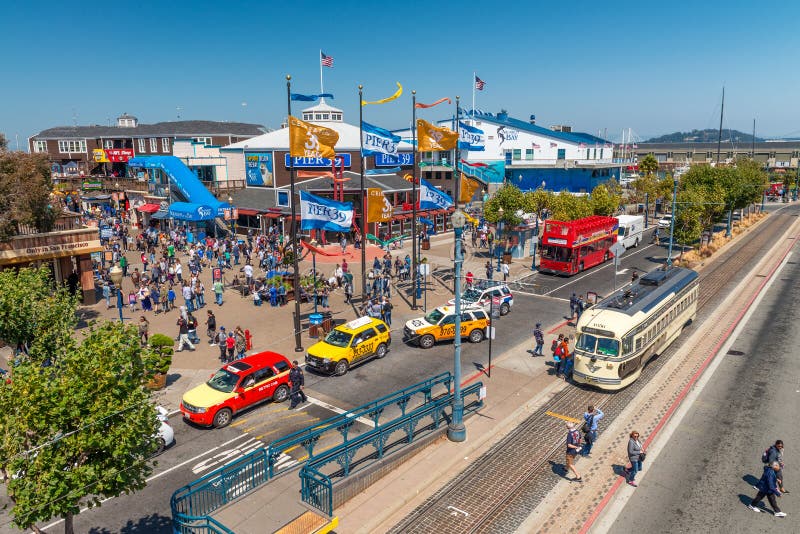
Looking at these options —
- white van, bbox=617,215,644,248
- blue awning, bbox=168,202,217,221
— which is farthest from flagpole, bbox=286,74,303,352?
white van, bbox=617,215,644,248

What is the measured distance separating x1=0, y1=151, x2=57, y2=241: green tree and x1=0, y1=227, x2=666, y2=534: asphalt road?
1586 centimetres

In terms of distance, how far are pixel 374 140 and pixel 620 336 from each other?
14921 millimetres

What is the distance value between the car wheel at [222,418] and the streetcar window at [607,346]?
1381cm

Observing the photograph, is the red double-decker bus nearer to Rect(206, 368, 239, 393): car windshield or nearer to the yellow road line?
the yellow road line

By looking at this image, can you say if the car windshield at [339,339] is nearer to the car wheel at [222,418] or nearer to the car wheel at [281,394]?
the car wheel at [281,394]

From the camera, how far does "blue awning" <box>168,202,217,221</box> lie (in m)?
52.5

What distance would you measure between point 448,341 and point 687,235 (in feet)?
95.9

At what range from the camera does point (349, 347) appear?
2348cm

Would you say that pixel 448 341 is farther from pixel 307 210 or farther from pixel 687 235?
pixel 687 235

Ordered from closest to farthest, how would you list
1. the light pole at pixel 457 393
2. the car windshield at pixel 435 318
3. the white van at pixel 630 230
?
the light pole at pixel 457 393
the car windshield at pixel 435 318
the white van at pixel 630 230

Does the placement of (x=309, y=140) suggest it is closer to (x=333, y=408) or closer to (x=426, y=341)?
(x=426, y=341)

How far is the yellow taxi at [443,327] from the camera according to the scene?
26.2 metres

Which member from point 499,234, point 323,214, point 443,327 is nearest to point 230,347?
point 323,214

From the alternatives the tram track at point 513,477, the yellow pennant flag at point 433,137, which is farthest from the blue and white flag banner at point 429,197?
the tram track at point 513,477
